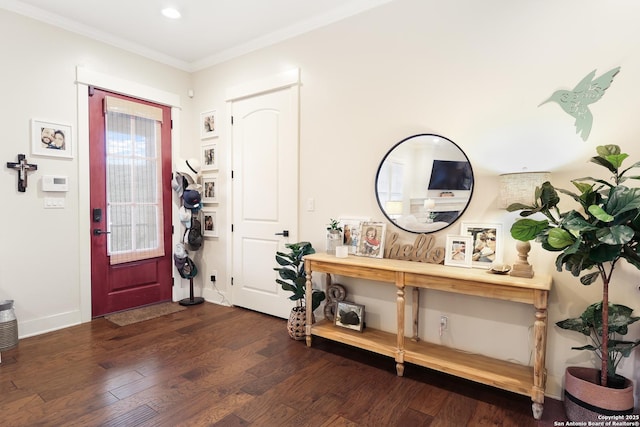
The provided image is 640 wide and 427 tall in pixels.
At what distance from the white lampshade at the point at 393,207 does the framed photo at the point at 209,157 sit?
227cm

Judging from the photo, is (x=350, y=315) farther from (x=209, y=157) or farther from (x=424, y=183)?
(x=209, y=157)

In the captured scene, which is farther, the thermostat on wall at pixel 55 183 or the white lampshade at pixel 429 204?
the thermostat on wall at pixel 55 183

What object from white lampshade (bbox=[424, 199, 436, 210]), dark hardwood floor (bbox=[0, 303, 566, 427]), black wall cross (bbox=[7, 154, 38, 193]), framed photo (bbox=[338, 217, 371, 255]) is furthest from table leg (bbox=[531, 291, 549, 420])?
black wall cross (bbox=[7, 154, 38, 193])

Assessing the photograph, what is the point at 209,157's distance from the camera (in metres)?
4.26

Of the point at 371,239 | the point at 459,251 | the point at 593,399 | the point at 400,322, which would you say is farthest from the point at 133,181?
the point at 593,399

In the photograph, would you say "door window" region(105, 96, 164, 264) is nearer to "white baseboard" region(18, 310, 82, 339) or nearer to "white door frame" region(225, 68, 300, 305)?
"white baseboard" region(18, 310, 82, 339)

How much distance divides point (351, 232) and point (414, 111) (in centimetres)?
113

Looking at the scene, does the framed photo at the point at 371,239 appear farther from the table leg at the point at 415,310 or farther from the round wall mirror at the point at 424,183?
the table leg at the point at 415,310

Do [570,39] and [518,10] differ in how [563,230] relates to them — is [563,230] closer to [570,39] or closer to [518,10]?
[570,39]

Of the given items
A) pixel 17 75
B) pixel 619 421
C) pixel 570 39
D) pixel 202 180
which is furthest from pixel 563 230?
pixel 17 75

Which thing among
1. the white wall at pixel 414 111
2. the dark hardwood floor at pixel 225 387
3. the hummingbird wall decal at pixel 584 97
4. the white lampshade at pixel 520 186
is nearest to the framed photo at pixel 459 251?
the white wall at pixel 414 111

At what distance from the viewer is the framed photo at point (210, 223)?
4223mm

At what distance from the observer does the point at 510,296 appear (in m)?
2.07

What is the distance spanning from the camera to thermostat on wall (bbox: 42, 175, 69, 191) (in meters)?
3.22
